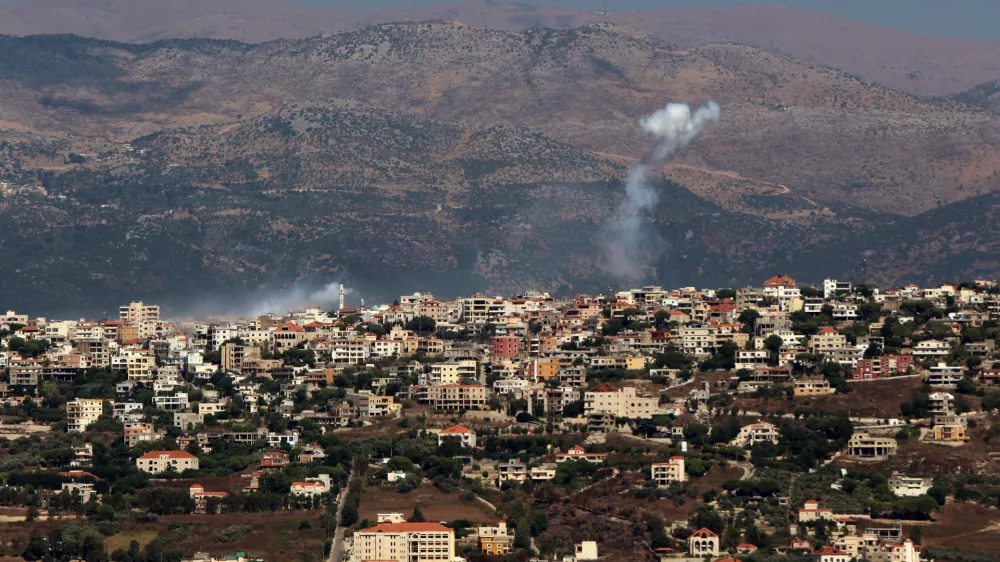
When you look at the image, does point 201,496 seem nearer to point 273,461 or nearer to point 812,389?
point 273,461

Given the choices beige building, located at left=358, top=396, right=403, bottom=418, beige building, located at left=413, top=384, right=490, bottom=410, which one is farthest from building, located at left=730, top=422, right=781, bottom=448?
beige building, located at left=358, top=396, right=403, bottom=418

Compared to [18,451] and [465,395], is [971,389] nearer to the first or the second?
[465,395]

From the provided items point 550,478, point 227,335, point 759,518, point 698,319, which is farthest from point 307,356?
point 759,518

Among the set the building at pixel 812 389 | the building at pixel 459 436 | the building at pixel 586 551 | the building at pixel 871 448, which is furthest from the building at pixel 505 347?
the building at pixel 586 551

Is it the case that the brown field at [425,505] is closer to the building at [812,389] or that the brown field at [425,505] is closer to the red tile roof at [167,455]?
the red tile roof at [167,455]

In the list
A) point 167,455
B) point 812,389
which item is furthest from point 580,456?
point 167,455

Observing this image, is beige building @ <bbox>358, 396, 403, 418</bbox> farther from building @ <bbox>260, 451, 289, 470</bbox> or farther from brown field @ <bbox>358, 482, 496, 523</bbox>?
brown field @ <bbox>358, 482, 496, 523</bbox>
